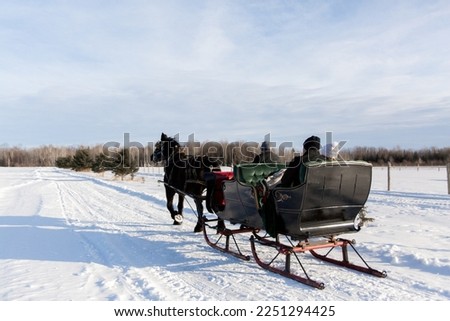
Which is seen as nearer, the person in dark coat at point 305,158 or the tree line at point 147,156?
the person in dark coat at point 305,158

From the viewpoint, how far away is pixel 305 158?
5.18 m

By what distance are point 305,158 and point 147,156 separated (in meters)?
39.5

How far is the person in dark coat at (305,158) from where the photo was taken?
5.12m

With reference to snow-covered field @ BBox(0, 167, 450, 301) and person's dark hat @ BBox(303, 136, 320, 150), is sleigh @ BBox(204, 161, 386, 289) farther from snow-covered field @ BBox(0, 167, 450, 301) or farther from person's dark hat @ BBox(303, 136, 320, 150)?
person's dark hat @ BBox(303, 136, 320, 150)

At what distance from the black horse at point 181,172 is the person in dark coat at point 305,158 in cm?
292

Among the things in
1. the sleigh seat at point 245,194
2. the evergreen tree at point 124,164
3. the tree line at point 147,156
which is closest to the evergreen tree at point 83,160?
the tree line at point 147,156

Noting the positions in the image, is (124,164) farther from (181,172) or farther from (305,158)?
(305,158)

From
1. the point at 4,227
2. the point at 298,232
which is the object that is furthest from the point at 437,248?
the point at 4,227

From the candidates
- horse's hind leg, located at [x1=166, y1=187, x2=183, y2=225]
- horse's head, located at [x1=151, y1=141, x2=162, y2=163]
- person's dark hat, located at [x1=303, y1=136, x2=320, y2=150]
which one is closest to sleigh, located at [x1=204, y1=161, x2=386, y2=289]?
person's dark hat, located at [x1=303, y1=136, x2=320, y2=150]

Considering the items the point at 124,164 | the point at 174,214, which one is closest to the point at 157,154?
the point at 174,214

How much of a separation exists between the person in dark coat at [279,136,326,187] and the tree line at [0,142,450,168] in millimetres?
340

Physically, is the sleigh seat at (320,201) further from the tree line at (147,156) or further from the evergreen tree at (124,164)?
the evergreen tree at (124,164)
